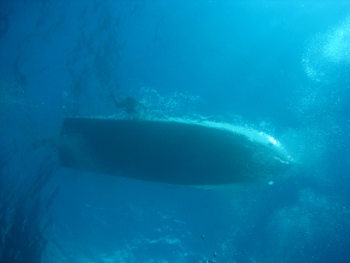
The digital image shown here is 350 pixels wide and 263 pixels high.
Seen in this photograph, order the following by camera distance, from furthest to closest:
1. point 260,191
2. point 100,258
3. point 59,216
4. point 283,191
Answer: point 100,258 < point 59,216 < point 283,191 < point 260,191

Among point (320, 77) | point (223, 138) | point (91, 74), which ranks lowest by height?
point (223, 138)

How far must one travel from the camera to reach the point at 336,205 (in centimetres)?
1077

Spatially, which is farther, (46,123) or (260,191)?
(46,123)

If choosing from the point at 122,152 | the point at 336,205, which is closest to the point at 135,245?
the point at 122,152

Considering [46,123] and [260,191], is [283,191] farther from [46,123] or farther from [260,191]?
[46,123]

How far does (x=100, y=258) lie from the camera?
13773 millimetres

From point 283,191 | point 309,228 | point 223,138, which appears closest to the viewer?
point 223,138

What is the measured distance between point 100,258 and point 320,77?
1717 centimetres

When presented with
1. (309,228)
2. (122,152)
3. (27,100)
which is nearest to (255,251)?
(309,228)

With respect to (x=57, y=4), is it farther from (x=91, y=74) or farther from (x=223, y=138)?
(x=223, y=138)

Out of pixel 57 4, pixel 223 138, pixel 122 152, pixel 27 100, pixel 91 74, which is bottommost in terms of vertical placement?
pixel 122 152

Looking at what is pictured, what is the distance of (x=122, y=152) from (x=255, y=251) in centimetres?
944

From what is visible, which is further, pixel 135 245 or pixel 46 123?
pixel 135 245

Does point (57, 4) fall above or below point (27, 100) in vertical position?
above
